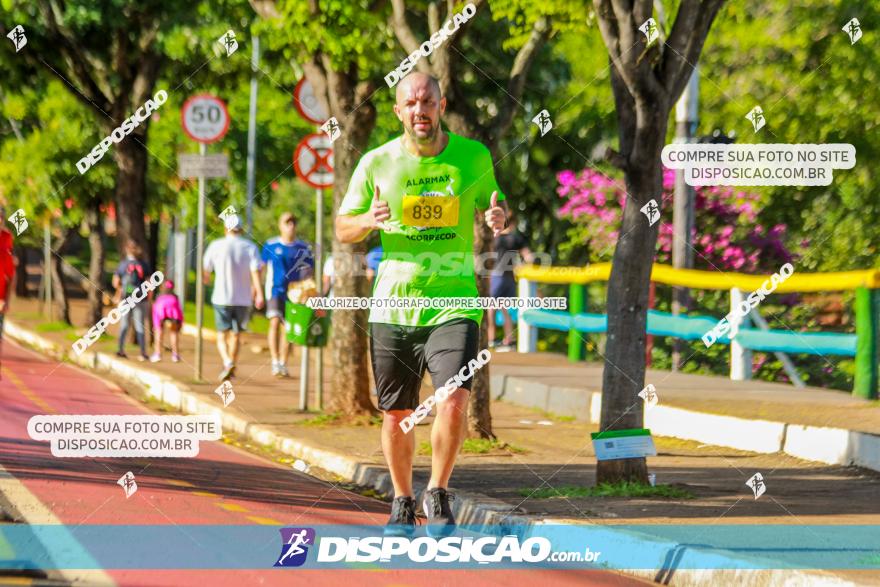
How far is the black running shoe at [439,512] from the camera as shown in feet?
26.2

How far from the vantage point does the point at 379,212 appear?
7914 millimetres

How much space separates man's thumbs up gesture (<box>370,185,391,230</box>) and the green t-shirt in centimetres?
9

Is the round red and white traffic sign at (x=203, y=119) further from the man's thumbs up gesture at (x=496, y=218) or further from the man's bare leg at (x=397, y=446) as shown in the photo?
the man's thumbs up gesture at (x=496, y=218)

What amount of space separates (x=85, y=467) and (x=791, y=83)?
20550 millimetres

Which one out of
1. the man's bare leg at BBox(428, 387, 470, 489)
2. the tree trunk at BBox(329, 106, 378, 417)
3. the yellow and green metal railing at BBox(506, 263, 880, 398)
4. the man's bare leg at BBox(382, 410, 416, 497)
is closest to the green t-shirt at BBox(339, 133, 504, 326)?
the man's bare leg at BBox(428, 387, 470, 489)

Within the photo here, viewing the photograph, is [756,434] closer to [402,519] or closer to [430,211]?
[402,519]

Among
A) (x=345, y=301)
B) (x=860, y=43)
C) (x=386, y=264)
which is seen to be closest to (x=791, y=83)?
(x=860, y=43)

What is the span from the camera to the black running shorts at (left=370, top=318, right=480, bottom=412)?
799 cm

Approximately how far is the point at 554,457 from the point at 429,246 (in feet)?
15.3

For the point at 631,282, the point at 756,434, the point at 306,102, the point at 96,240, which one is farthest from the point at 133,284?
the point at 631,282

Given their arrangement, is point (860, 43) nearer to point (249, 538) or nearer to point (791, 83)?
point (791, 83)

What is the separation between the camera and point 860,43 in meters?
27.1

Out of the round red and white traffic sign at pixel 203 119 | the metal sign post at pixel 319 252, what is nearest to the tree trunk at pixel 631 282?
the metal sign post at pixel 319 252

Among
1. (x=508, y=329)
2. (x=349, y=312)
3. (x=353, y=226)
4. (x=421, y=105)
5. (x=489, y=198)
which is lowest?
(x=508, y=329)
